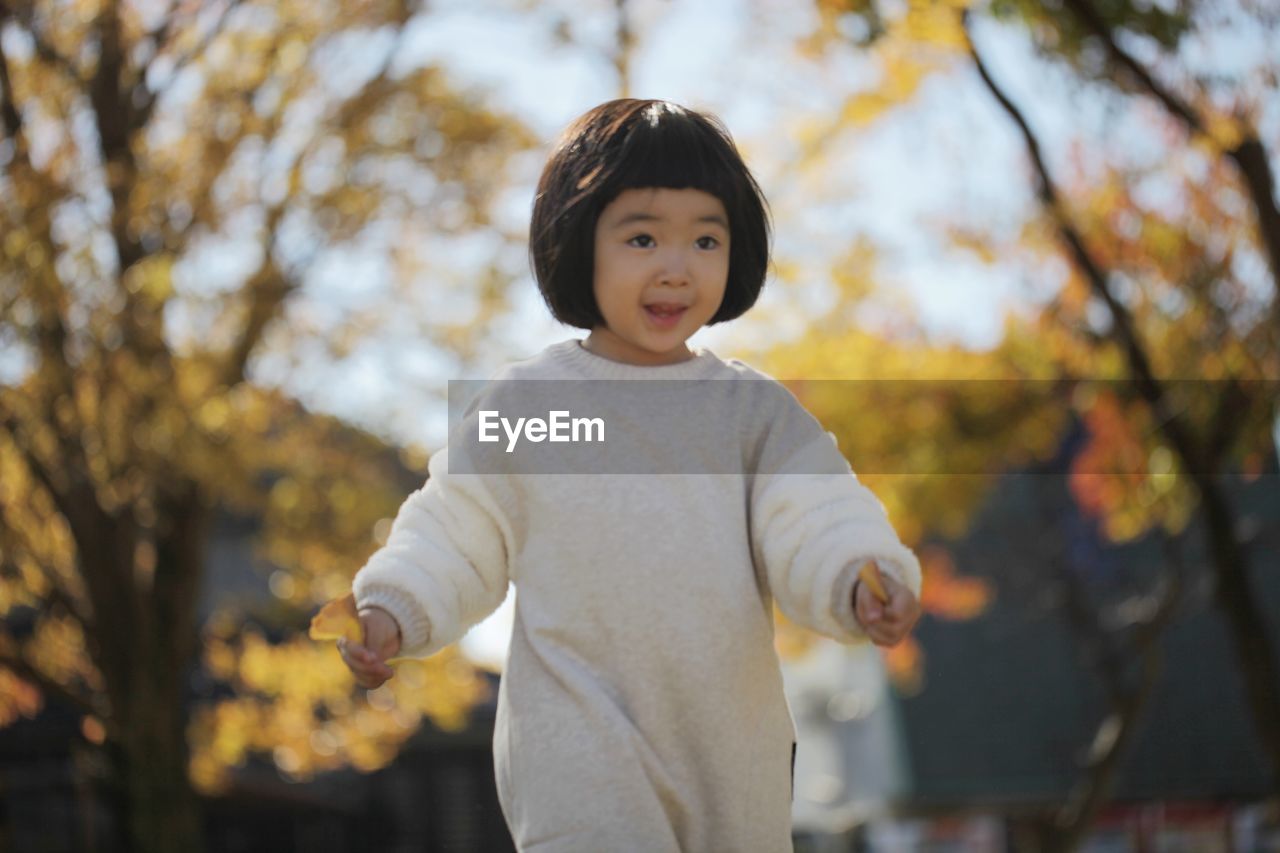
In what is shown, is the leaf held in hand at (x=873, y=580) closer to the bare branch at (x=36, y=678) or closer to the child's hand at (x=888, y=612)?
the child's hand at (x=888, y=612)

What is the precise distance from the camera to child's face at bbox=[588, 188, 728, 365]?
242 centimetres

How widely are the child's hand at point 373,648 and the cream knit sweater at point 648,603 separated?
0.02 metres

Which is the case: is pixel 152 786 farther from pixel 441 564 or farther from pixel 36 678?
pixel 441 564

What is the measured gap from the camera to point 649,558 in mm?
2355

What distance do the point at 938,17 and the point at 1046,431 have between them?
14.6 feet

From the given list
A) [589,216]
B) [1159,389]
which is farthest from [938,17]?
[589,216]

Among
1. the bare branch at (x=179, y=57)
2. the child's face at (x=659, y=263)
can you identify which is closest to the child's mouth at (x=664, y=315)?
the child's face at (x=659, y=263)

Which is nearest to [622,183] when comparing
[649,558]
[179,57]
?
[649,558]

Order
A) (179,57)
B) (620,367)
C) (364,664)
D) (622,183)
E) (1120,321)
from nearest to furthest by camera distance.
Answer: (364,664), (622,183), (620,367), (1120,321), (179,57)

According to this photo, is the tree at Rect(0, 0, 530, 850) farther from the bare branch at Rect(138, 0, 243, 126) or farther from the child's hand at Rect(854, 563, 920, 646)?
the child's hand at Rect(854, 563, 920, 646)

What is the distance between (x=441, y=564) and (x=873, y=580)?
0.63 m

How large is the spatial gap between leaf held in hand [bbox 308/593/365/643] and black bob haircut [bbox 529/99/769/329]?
60 cm

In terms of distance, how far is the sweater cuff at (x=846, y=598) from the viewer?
89.0 inches

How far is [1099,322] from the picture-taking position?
31.2 feet
